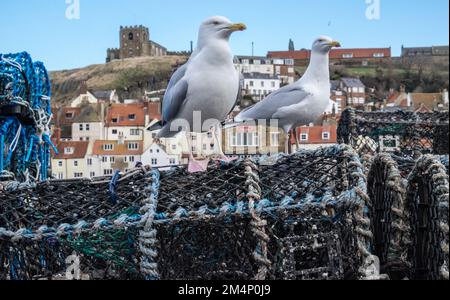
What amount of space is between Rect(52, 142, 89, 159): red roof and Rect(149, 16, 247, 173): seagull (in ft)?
77.4

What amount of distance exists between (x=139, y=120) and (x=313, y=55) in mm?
28247

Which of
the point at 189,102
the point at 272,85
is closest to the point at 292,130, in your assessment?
the point at 189,102

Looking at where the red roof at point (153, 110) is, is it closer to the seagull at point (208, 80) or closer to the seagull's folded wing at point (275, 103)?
the seagull's folded wing at point (275, 103)

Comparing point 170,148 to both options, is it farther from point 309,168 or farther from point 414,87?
point 414,87

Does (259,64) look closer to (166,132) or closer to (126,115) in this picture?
(126,115)

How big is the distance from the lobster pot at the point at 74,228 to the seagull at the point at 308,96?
1.95 metres

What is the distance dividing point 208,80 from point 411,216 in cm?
129

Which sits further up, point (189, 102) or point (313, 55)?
point (313, 55)

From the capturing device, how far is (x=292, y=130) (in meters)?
3.84

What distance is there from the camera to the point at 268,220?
1517 millimetres

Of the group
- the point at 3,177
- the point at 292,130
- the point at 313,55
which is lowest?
the point at 3,177

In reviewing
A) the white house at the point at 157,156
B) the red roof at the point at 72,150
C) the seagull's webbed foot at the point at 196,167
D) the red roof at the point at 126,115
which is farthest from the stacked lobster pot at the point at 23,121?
the red roof at the point at 126,115

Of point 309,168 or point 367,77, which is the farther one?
point 367,77

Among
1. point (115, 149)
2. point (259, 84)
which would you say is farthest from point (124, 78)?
point (115, 149)
